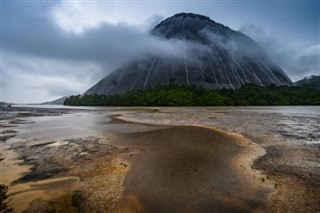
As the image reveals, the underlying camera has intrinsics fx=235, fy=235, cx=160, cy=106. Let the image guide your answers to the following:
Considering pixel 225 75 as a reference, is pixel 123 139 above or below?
below

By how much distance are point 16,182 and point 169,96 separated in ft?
295

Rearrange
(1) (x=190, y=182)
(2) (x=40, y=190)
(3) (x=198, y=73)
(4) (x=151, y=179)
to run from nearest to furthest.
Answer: (2) (x=40, y=190) < (1) (x=190, y=182) < (4) (x=151, y=179) < (3) (x=198, y=73)

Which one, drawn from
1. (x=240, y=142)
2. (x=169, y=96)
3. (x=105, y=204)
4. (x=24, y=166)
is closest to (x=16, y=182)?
(x=24, y=166)

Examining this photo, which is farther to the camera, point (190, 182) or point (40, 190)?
point (190, 182)

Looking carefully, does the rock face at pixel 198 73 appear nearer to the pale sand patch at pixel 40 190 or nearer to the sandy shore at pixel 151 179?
the sandy shore at pixel 151 179

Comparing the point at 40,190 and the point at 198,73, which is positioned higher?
the point at 198,73

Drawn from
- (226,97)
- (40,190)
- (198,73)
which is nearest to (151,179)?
(40,190)

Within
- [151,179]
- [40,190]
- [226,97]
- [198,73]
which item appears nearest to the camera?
[40,190]

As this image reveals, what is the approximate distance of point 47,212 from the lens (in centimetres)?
695

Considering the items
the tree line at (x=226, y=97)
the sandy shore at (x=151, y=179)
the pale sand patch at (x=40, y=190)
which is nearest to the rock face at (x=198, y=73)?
the tree line at (x=226, y=97)

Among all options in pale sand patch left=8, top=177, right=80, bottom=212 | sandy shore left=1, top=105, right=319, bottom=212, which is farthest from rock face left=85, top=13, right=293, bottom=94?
pale sand patch left=8, top=177, right=80, bottom=212

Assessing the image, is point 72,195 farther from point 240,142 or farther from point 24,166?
point 240,142

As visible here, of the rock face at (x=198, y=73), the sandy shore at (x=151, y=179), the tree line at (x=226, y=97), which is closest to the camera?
the sandy shore at (x=151, y=179)

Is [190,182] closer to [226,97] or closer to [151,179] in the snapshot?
[151,179]
